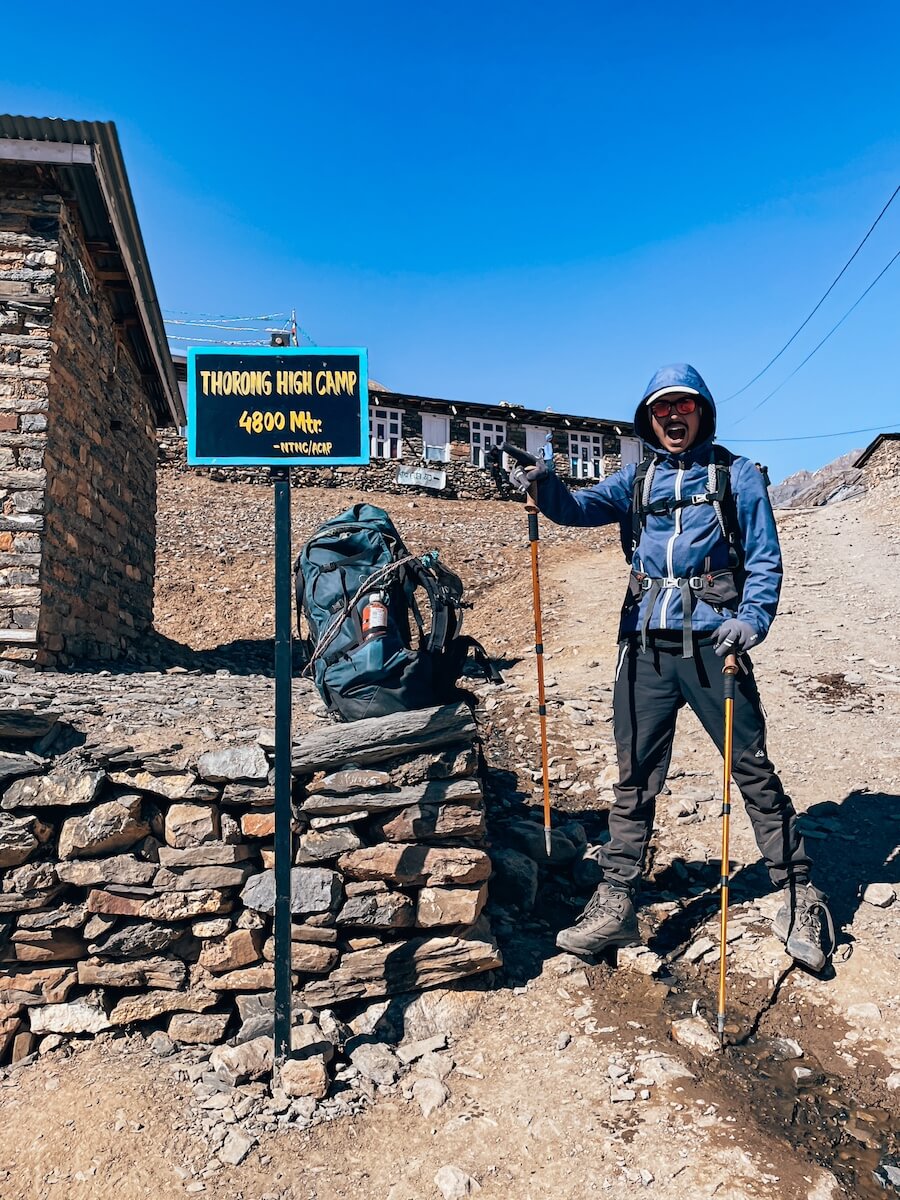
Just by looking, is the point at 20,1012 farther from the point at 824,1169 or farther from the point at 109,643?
the point at 109,643

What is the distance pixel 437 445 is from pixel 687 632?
2653 centimetres

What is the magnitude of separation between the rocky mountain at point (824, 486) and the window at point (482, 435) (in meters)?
10.3

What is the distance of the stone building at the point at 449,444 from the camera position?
27703 millimetres

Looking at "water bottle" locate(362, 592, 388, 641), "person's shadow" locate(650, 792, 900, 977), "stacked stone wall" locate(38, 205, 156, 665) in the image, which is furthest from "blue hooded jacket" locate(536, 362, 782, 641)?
"stacked stone wall" locate(38, 205, 156, 665)

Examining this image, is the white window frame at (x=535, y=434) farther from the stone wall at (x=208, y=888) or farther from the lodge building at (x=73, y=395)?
the stone wall at (x=208, y=888)

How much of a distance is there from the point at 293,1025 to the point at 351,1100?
1.49 feet

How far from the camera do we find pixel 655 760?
12.9 feet

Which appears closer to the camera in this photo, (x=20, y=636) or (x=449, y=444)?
(x=20, y=636)

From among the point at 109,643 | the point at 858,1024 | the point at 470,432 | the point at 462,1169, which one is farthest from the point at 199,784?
the point at 470,432

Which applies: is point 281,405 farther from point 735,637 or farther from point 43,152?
point 43,152

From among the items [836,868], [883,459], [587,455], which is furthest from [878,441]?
[836,868]

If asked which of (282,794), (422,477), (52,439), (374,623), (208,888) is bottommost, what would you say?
(208,888)

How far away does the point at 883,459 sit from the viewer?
25609 millimetres

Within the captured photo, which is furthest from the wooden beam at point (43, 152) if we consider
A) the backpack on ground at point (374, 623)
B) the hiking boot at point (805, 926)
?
the hiking boot at point (805, 926)
